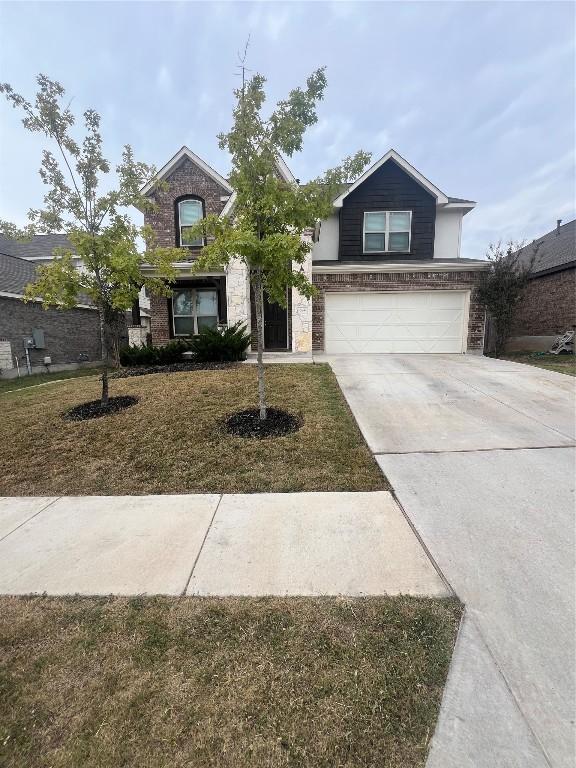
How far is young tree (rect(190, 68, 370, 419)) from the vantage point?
15.2 feet

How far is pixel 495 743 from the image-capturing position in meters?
1.57

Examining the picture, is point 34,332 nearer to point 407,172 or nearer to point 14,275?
point 14,275

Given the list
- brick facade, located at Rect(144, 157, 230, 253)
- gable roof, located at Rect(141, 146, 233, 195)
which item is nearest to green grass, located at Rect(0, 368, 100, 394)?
brick facade, located at Rect(144, 157, 230, 253)

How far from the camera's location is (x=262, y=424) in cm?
556

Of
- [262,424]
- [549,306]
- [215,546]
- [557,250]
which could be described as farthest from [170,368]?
[557,250]

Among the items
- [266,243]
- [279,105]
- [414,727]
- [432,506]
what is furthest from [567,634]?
[279,105]

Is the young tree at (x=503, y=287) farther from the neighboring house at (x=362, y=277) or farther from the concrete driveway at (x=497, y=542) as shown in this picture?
the concrete driveway at (x=497, y=542)

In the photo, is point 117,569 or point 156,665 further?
point 117,569

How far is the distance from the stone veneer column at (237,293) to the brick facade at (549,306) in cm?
966

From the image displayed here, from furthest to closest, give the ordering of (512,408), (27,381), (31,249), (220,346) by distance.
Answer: (31,249)
(27,381)
(220,346)
(512,408)

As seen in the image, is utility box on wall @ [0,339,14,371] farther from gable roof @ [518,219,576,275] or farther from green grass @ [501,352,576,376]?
gable roof @ [518,219,576,275]

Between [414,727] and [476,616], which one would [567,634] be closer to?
[476,616]

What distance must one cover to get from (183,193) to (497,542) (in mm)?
15122

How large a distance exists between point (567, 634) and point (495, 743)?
83 cm
